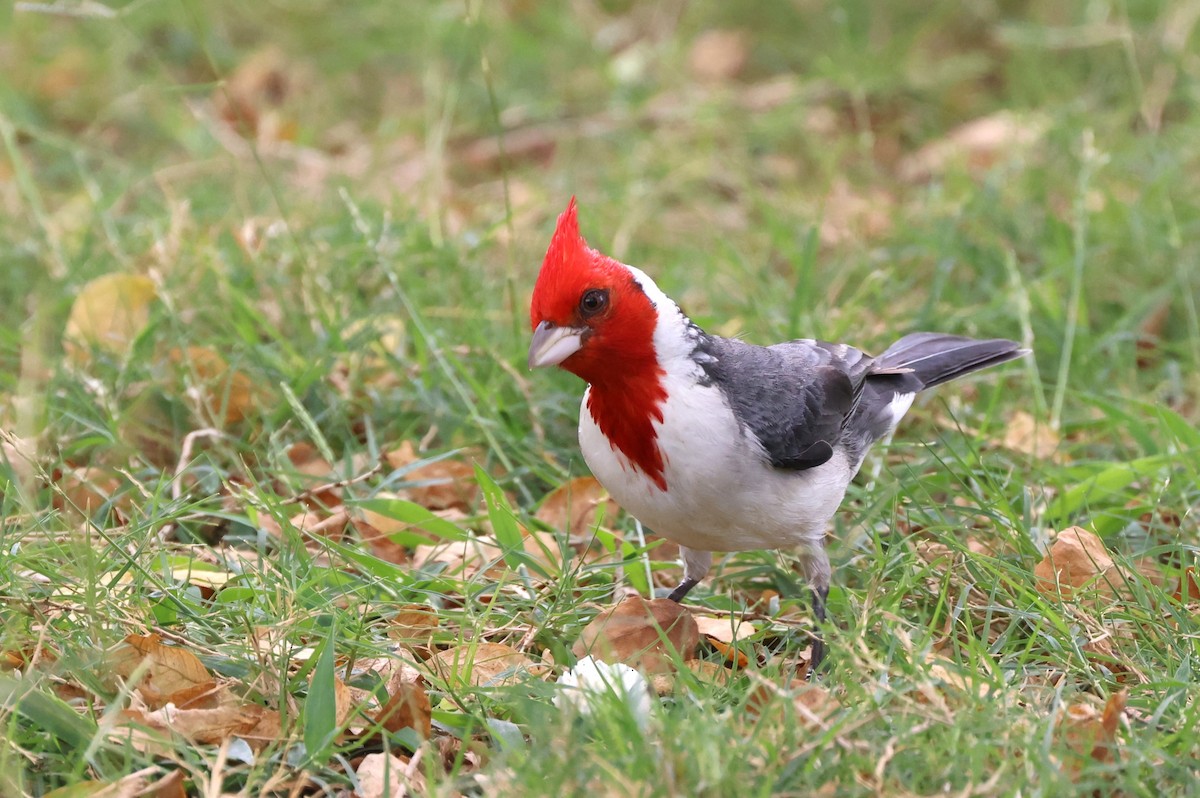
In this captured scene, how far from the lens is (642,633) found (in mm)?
3021

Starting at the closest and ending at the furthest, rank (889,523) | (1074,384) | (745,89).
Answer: (889,523), (1074,384), (745,89)

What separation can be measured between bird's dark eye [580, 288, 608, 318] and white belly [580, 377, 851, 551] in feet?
0.80

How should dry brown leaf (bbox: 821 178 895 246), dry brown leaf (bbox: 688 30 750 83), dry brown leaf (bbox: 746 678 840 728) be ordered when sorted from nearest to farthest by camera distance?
dry brown leaf (bbox: 746 678 840 728) → dry brown leaf (bbox: 821 178 895 246) → dry brown leaf (bbox: 688 30 750 83)

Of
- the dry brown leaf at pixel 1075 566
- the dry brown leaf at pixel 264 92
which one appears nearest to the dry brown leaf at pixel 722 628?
the dry brown leaf at pixel 1075 566

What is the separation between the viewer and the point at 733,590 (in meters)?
3.49

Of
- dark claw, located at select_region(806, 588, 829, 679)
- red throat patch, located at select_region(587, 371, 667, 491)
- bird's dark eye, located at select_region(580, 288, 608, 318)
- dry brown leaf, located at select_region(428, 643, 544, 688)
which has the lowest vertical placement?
dark claw, located at select_region(806, 588, 829, 679)

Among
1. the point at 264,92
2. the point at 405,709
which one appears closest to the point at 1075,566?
the point at 405,709

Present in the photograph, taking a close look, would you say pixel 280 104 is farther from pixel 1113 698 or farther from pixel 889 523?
pixel 1113 698

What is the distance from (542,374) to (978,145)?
119 inches

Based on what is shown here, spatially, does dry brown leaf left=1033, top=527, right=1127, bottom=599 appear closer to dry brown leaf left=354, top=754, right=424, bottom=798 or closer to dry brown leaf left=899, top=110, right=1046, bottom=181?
dry brown leaf left=354, top=754, right=424, bottom=798

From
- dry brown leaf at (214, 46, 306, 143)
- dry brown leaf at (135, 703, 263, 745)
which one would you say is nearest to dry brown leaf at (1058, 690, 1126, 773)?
dry brown leaf at (135, 703, 263, 745)

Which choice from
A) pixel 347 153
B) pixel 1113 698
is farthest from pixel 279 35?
pixel 1113 698

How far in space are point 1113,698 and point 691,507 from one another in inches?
37.6

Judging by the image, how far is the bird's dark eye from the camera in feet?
9.73
